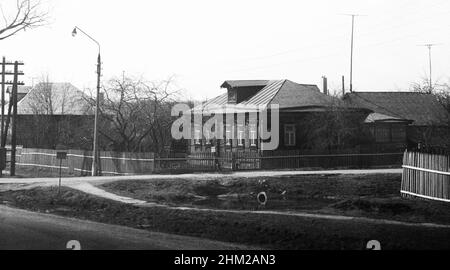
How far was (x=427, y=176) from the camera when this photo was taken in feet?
62.1

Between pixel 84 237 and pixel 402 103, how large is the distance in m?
49.3

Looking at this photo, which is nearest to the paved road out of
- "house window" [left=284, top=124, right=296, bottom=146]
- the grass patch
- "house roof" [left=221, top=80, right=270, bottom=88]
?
the grass patch

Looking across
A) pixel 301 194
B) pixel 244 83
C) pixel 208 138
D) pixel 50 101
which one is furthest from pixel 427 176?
pixel 50 101

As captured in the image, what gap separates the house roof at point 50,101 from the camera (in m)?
58.0

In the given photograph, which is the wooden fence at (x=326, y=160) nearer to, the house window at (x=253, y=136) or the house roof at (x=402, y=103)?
the house window at (x=253, y=136)

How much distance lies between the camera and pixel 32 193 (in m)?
22.6

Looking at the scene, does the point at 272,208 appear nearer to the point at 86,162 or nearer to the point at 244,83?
the point at 86,162

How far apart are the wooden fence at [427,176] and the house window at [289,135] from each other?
18361 millimetres

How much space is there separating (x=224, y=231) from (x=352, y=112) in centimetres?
2682

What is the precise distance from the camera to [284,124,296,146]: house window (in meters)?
38.8

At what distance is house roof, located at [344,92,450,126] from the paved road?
40552 millimetres

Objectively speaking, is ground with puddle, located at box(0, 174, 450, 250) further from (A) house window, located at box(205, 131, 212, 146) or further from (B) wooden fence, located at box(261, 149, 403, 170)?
(A) house window, located at box(205, 131, 212, 146)

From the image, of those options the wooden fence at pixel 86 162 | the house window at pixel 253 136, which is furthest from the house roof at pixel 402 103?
the wooden fence at pixel 86 162
